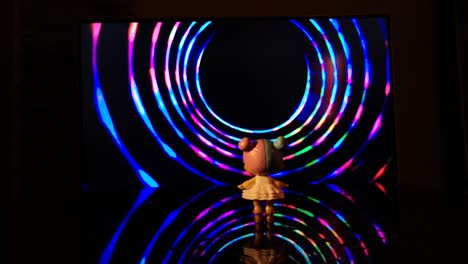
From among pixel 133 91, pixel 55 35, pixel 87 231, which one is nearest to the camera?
pixel 87 231

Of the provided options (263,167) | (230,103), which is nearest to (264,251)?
(263,167)

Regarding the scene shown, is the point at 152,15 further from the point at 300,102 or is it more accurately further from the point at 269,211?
the point at 269,211

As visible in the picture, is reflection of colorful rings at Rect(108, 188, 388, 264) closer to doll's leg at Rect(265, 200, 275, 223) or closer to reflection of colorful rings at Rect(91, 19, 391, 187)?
doll's leg at Rect(265, 200, 275, 223)

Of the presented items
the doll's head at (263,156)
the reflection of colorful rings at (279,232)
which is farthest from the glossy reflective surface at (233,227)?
the doll's head at (263,156)

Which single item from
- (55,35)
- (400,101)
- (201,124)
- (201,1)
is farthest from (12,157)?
(400,101)

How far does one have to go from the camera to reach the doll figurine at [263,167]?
2.95 feet

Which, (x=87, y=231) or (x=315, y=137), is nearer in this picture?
(x=87, y=231)

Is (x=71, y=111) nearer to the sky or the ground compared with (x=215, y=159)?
nearer to the sky

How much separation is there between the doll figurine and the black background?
484mm

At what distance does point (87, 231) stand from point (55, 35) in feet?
2.68

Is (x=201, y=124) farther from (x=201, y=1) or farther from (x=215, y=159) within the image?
(x=201, y=1)

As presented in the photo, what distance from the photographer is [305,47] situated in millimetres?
1373

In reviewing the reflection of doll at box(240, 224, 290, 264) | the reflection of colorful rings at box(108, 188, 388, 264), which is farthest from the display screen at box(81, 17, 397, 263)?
the reflection of doll at box(240, 224, 290, 264)

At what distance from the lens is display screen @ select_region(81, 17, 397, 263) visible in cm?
134
